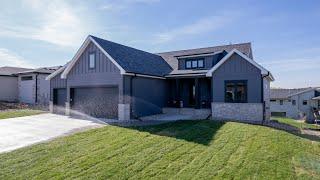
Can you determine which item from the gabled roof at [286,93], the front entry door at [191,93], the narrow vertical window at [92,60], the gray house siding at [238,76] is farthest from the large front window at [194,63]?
the gabled roof at [286,93]

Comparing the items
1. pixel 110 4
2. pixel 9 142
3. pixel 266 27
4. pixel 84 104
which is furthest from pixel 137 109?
pixel 266 27

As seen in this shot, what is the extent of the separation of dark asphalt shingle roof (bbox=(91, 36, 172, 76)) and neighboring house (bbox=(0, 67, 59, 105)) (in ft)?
44.3

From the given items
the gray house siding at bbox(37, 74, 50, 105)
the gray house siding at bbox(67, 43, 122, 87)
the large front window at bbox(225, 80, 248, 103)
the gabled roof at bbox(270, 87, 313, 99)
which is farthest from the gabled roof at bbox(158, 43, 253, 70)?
the gabled roof at bbox(270, 87, 313, 99)

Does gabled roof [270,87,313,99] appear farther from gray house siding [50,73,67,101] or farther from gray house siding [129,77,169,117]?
gray house siding [50,73,67,101]

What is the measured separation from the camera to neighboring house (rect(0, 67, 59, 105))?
1243 inches

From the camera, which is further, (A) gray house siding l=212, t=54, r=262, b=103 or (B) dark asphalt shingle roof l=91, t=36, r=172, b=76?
(B) dark asphalt shingle roof l=91, t=36, r=172, b=76

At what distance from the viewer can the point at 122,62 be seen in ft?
64.3

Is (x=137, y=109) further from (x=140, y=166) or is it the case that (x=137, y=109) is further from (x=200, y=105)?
(x=140, y=166)

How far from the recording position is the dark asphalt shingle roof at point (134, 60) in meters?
19.8

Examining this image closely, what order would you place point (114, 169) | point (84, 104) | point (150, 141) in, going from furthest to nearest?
1. point (84, 104)
2. point (150, 141)
3. point (114, 169)

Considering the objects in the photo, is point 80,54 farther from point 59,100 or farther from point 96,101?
point 59,100

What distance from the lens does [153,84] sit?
22.0 m

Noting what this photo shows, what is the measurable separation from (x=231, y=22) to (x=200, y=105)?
7545 millimetres

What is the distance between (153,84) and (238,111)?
7.17 m
